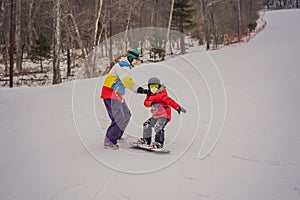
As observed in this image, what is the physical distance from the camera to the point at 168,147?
430 centimetres

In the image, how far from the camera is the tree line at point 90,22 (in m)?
15.5

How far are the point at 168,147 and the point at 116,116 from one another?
100 cm

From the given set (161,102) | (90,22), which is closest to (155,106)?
(161,102)

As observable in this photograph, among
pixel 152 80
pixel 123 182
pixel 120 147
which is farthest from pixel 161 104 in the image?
pixel 123 182

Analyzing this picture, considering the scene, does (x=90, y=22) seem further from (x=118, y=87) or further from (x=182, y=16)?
(x=118, y=87)

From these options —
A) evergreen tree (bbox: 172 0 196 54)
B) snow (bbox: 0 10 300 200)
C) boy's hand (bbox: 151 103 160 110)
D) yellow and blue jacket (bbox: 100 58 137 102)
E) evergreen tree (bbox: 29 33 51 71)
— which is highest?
evergreen tree (bbox: 172 0 196 54)

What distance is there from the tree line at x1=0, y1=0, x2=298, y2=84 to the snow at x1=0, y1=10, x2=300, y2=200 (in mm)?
6480

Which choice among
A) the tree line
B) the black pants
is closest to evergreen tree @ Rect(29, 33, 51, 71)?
the tree line

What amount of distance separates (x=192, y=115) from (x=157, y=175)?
299cm

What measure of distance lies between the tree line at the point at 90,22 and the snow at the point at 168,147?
6480 millimetres

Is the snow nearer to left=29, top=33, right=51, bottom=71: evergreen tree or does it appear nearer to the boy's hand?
the boy's hand

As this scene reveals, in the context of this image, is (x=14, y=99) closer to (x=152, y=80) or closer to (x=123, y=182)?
(x=152, y=80)

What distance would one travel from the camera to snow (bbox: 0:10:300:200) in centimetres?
297

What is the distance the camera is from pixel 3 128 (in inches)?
208
